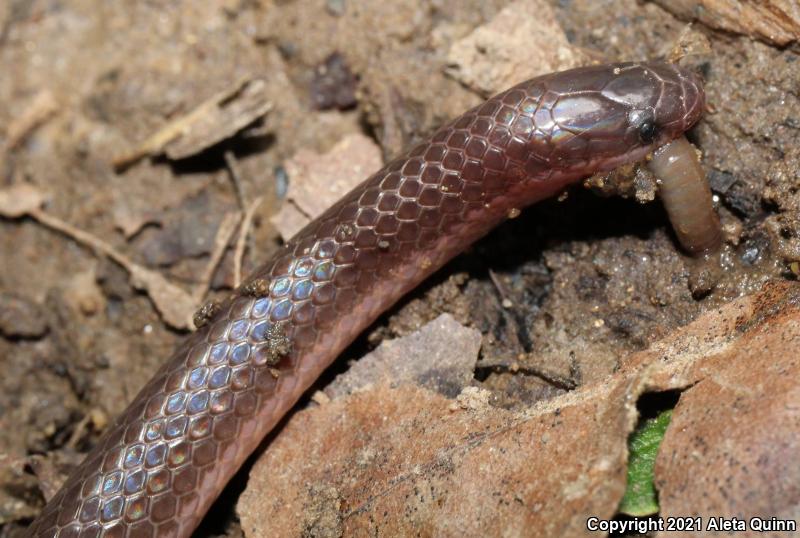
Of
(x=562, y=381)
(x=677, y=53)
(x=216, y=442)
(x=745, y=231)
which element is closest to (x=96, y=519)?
(x=216, y=442)

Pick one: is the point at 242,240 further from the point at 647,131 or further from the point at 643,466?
the point at 643,466

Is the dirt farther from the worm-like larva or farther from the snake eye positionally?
the snake eye

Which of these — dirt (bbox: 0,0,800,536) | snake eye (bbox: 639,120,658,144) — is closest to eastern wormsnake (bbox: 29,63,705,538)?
snake eye (bbox: 639,120,658,144)

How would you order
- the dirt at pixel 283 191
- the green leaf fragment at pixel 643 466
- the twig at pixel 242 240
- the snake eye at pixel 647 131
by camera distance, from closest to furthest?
the green leaf fragment at pixel 643 466 → the snake eye at pixel 647 131 → the dirt at pixel 283 191 → the twig at pixel 242 240

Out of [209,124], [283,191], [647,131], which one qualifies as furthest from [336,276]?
[209,124]

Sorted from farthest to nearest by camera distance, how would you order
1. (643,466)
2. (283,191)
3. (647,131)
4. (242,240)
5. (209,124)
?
(209,124) → (283,191) → (242,240) → (647,131) → (643,466)

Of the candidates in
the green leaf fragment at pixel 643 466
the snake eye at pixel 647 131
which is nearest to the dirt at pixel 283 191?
the green leaf fragment at pixel 643 466

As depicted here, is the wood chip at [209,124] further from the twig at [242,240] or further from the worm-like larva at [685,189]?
the worm-like larva at [685,189]
